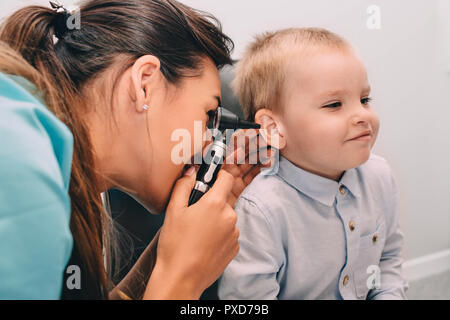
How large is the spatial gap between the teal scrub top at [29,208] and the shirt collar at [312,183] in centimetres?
51

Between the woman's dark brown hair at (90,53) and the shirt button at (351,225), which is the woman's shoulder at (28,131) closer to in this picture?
the woman's dark brown hair at (90,53)

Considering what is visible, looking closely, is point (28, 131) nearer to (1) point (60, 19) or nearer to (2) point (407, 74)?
(1) point (60, 19)

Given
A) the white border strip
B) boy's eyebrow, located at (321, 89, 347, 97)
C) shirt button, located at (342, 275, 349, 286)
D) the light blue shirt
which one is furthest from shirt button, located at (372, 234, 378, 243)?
the white border strip

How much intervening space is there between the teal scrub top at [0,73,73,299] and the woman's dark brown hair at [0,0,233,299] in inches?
5.6

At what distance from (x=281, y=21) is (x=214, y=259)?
77 centimetres

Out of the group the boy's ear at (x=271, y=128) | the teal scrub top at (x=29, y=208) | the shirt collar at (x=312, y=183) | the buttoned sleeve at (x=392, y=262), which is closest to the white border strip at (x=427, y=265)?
the buttoned sleeve at (x=392, y=262)

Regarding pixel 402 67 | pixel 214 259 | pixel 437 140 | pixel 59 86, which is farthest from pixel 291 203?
pixel 437 140

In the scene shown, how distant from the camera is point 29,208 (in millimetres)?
330

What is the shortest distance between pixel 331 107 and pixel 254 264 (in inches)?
13.7

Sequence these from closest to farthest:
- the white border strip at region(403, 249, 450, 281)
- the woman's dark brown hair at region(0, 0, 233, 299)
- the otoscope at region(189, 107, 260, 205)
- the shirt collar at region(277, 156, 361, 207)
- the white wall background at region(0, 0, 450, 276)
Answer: the woman's dark brown hair at region(0, 0, 233, 299), the otoscope at region(189, 107, 260, 205), the shirt collar at region(277, 156, 361, 207), the white wall background at region(0, 0, 450, 276), the white border strip at region(403, 249, 450, 281)

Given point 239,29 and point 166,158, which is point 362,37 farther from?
point 166,158

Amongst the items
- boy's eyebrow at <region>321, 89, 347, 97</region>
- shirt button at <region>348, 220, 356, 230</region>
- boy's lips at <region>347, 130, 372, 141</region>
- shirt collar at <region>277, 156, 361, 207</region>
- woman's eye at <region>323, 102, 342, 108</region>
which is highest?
boy's eyebrow at <region>321, 89, 347, 97</region>

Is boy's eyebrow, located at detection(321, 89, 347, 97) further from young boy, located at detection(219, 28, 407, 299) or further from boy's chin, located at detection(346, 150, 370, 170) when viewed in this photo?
boy's chin, located at detection(346, 150, 370, 170)

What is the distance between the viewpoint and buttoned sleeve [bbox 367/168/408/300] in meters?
0.82
